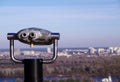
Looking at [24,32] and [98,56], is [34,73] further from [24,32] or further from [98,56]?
[98,56]

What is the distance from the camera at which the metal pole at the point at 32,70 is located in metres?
1.67

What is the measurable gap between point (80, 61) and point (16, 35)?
79.3ft

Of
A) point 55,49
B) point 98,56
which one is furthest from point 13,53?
point 98,56

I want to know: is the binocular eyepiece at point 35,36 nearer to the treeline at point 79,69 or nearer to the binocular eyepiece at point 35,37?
the binocular eyepiece at point 35,37

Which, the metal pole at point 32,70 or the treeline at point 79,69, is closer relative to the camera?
the metal pole at point 32,70

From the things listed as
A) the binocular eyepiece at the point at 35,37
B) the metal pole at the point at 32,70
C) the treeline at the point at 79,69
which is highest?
the binocular eyepiece at the point at 35,37

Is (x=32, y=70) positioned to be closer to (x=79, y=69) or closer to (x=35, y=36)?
(x=35, y=36)

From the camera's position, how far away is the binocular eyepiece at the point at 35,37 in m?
1.58

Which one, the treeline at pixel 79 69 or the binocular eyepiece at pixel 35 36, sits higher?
the binocular eyepiece at pixel 35 36

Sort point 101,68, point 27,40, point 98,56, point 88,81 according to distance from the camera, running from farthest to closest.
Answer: point 98,56 < point 101,68 < point 88,81 < point 27,40

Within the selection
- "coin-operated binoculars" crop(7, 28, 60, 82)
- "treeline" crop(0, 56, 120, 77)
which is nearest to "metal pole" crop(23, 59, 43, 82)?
"coin-operated binoculars" crop(7, 28, 60, 82)

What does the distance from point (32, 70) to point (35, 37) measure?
167mm

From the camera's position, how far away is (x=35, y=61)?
1.68 metres

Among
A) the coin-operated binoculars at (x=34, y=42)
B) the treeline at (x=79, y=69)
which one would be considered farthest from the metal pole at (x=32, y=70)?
the treeline at (x=79, y=69)
